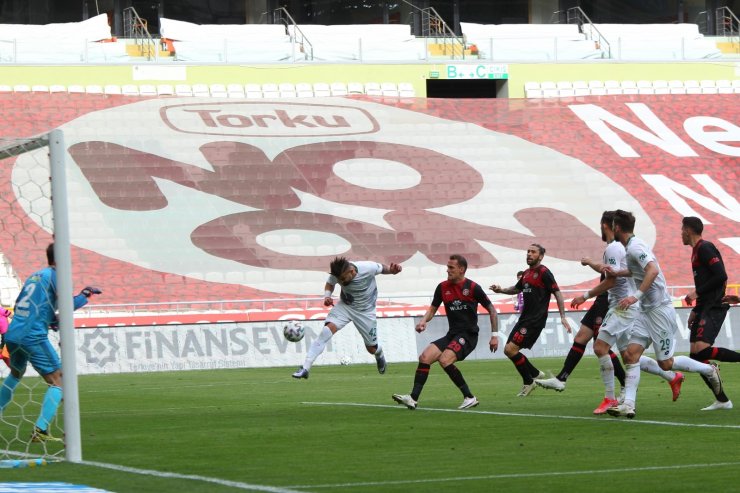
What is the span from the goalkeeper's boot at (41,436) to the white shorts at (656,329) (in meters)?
5.55

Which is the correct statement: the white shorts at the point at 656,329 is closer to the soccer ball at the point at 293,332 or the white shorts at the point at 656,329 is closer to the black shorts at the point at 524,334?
the black shorts at the point at 524,334

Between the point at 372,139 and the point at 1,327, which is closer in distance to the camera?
the point at 1,327

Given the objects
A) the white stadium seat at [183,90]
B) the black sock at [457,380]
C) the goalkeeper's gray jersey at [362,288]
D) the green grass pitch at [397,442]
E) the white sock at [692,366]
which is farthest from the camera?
the white stadium seat at [183,90]

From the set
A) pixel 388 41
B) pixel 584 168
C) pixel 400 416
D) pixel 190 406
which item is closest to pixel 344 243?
pixel 584 168

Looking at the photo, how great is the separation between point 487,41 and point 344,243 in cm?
1440

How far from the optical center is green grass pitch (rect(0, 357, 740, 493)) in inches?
340

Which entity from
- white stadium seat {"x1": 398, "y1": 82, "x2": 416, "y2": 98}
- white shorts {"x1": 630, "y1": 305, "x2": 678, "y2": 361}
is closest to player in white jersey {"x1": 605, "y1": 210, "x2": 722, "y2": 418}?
white shorts {"x1": 630, "y1": 305, "x2": 678, "y2": 361}

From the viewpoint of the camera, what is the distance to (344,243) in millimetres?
36875

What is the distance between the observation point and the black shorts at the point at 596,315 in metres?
16.0

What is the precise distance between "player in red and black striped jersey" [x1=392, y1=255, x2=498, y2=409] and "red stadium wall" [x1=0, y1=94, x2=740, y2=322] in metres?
19.9

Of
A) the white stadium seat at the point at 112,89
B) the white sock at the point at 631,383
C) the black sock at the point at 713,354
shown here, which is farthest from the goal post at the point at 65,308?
the white stadium seat at the point at 112,89

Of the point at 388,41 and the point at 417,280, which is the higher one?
the point at 388,41

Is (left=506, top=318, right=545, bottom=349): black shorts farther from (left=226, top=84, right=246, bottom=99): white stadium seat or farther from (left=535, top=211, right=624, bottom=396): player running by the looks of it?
A: (left=226, top=84, right=246, bottom=99): white stadium seat

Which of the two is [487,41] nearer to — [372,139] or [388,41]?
[388,41]
